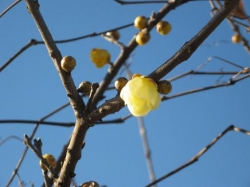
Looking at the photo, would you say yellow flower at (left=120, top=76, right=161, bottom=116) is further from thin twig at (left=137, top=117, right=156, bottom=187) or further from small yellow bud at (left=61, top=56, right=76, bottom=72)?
thin twig at (left=137, top=117, right=156, bottom=187)

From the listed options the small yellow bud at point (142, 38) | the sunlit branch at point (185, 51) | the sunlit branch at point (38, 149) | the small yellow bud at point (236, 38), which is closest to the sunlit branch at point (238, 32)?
the small yellow bud at point (236, 38)

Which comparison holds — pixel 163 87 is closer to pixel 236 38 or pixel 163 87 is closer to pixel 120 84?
pixel 120 84

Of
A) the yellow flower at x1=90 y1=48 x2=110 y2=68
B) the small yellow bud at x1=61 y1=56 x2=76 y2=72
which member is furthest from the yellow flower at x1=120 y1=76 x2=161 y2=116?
the yellow flower at x1=90 y1=48 x2=110 y2=68

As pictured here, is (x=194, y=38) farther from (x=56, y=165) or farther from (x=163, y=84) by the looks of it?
(x=56, y=165)

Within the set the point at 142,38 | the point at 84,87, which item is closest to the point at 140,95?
the point at 84,87

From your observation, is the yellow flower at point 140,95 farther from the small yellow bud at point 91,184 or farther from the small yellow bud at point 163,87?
the small yellow bud at point 91,184

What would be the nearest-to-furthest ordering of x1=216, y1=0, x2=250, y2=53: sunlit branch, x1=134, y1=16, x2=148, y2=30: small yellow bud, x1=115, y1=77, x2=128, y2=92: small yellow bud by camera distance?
x1=115, y1=77, x2=128, y2=92: small yellow bud, x1=134, y1=16, x2=148, y2=30: small yellow bud, x1=216, y1=0, x2=250, y2=53: sunlit branch

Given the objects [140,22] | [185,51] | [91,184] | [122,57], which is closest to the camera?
[185,51]

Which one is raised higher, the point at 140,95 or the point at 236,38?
the point at 236,38
